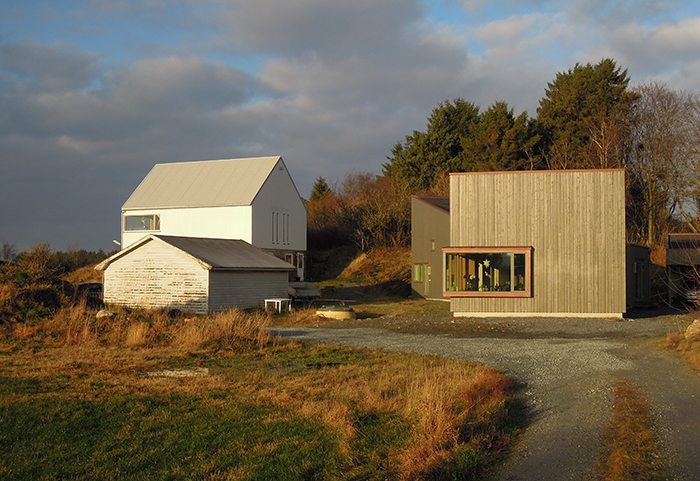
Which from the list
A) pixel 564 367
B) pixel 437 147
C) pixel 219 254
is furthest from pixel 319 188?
pixel 564 367

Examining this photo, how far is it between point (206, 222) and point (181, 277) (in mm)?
12076

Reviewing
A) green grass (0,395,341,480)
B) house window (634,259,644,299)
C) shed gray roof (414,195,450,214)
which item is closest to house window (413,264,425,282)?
shed gray roof (414,195,450,214)

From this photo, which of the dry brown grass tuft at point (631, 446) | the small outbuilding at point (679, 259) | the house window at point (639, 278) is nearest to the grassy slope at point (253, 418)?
the dry brown grass tuft at point (631, 446)

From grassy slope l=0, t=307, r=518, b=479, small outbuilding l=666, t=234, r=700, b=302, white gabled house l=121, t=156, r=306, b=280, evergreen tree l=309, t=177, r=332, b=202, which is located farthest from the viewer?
evergreen tree l=309, t=177, r=332, b=202

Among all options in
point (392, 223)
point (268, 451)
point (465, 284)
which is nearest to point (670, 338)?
point (465, 284)

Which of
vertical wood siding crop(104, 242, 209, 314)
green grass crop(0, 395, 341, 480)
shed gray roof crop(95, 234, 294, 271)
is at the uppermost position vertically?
shed gray roof crop(95, 234, 294, 271)

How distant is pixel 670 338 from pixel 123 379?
11322 mm

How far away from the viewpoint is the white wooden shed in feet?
76.2

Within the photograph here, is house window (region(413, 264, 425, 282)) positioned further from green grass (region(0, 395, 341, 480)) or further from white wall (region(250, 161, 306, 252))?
green grass (region(0, 395, 341, 480))

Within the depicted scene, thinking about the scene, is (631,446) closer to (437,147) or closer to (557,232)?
(557,232)

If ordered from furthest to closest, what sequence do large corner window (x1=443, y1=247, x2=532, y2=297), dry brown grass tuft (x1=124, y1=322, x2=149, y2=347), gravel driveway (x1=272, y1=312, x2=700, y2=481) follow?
large corner window (x1=443, y1=247, x2=532, y2=297)
dry brown grass tuft (x1=124, y1=322, x2=149, y2=347)
gravel driveway (x1=272, y1=312, x2=700, y2=481)

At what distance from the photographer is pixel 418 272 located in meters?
30.7

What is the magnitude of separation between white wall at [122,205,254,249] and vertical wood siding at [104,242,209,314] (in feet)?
31.6

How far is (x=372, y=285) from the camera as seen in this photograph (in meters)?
34.0
